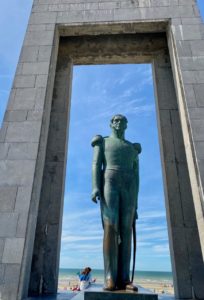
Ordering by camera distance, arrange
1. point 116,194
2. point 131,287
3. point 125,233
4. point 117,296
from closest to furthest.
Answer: point 117,296 → point 131,287 → point 125,233 → point 116,194

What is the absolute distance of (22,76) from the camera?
24.2 ft

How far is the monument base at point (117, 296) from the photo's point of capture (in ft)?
12.1

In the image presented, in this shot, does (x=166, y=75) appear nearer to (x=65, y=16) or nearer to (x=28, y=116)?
(x=65, y=16)

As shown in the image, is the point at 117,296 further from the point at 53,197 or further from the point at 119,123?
the point at 53,197

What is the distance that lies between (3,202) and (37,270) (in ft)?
6.32

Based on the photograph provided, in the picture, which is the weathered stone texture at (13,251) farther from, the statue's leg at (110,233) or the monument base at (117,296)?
the monument base at (117,296)

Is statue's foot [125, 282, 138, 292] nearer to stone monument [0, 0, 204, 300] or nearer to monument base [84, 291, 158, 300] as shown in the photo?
monument base [84, 291, 158, 300]

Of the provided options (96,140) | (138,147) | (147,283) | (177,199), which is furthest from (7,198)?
(147,283)

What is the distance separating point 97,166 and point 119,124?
3.56 feet

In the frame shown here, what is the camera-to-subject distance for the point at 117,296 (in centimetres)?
379

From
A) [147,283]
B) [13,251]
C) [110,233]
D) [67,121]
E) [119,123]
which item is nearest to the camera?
[110,233]

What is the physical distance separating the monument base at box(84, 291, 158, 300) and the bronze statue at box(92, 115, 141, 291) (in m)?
A: 0.33

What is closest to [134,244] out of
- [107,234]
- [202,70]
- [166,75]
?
[107,234]

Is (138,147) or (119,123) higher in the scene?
(119,123)
